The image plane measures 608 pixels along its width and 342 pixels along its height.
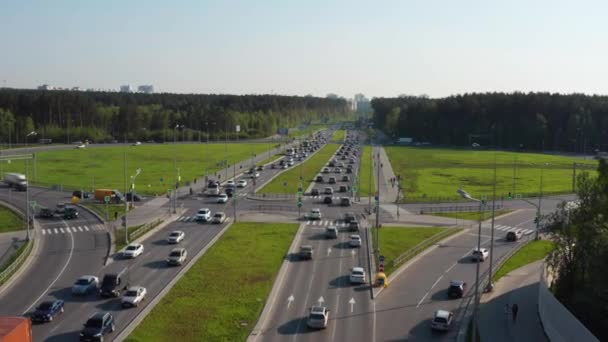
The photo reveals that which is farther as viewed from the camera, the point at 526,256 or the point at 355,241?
the point at 355,241

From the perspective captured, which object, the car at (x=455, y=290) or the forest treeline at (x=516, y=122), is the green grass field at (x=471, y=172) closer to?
the forest treeline at (x=516, y=122)

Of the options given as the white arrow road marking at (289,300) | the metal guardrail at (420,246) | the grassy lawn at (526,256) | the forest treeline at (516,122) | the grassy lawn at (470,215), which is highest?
the forest treeline at (516,122)

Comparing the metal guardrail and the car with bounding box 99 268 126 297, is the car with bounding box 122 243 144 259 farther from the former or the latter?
the metal guardrail

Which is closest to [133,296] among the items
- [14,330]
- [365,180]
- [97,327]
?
[97,327]

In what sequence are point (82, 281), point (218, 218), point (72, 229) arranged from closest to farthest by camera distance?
1. point (82, 281)
2. point (72, 229)
3. point (218, 218)

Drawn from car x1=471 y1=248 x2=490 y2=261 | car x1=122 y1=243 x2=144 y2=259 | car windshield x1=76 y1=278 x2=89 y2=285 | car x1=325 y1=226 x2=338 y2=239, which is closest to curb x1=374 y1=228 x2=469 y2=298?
car x1=471 y1=248 x2=490 y2=261

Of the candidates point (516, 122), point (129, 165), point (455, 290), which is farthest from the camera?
point (516, 122)

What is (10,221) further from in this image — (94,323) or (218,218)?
(94,323)

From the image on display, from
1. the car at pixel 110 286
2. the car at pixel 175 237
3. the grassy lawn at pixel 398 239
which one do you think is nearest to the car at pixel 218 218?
the car at pixel 175 237
